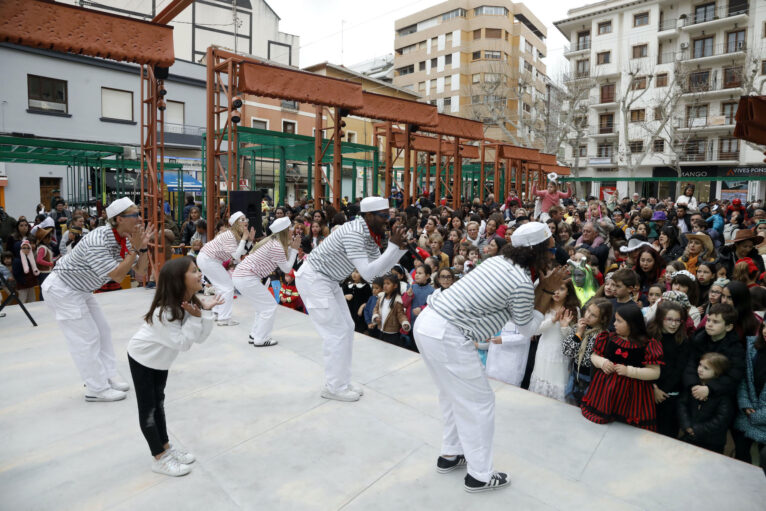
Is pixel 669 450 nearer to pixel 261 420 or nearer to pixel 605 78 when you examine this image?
pixel 261 420

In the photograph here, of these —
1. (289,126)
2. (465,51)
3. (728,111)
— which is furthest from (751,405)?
(465,51)

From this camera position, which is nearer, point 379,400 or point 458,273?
point 379,400

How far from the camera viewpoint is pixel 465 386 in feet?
9.63

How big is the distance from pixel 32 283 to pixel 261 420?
6541mm

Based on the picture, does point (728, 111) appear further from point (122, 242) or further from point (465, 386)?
point (122, 242)

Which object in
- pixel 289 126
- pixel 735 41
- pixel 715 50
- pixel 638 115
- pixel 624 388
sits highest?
pixel 735 41

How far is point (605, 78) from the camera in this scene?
39.4 m

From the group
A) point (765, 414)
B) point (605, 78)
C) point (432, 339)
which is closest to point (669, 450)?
point (765, 414)

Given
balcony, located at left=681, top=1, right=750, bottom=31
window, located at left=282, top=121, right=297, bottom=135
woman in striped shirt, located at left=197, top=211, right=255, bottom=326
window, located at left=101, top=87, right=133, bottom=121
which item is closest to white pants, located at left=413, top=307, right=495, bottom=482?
woman in striped shirt, located at left=197, top=211, right=255, bottom=326

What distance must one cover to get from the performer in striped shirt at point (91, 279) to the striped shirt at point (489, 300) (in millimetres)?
2750

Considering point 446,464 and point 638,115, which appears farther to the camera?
point 638,115

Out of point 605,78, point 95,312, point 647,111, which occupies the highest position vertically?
point 605,78

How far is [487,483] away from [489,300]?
1143 millimetres

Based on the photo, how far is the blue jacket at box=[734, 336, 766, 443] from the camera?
345 centimetres
